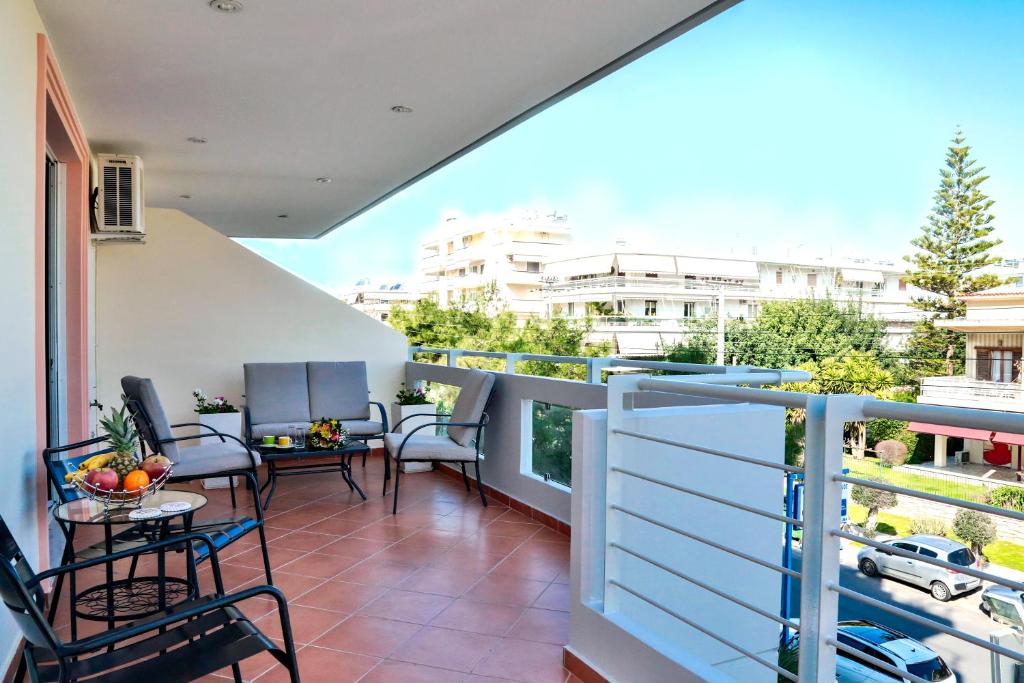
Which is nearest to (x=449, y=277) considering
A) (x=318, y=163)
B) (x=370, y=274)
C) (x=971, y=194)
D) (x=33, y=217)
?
(x=370, y=274)

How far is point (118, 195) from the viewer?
5.11 m

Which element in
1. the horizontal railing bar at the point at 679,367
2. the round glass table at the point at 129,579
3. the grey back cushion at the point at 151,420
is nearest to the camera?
the round glass table at the point at 129,579

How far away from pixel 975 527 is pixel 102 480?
1720 cm

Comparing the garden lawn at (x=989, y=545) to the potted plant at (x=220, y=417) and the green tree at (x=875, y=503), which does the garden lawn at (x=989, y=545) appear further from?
the potted plant at (x=220, y=417)

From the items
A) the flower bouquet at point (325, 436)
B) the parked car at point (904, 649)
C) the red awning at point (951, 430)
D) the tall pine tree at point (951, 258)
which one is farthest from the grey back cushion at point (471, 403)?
the tall pine tree at point (951, 258)

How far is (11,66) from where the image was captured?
2.44 m

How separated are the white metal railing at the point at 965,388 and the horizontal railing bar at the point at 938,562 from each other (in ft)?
66.4

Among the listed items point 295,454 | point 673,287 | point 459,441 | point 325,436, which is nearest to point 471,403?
point 459,441

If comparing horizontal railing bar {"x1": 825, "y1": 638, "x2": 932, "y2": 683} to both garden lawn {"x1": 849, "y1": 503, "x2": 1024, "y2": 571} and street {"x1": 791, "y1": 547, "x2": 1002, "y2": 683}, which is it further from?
garden lawn {"x1": 849, "y1": 503, "x2": 1024, "y2": 571}

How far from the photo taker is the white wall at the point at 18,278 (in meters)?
2.31

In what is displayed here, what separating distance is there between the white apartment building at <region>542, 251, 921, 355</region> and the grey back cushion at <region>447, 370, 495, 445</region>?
76.5 ft

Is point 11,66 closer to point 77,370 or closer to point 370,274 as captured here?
point 77,370

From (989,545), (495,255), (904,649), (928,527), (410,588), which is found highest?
(495,255)

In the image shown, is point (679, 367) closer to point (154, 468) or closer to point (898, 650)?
point (154, 468)
